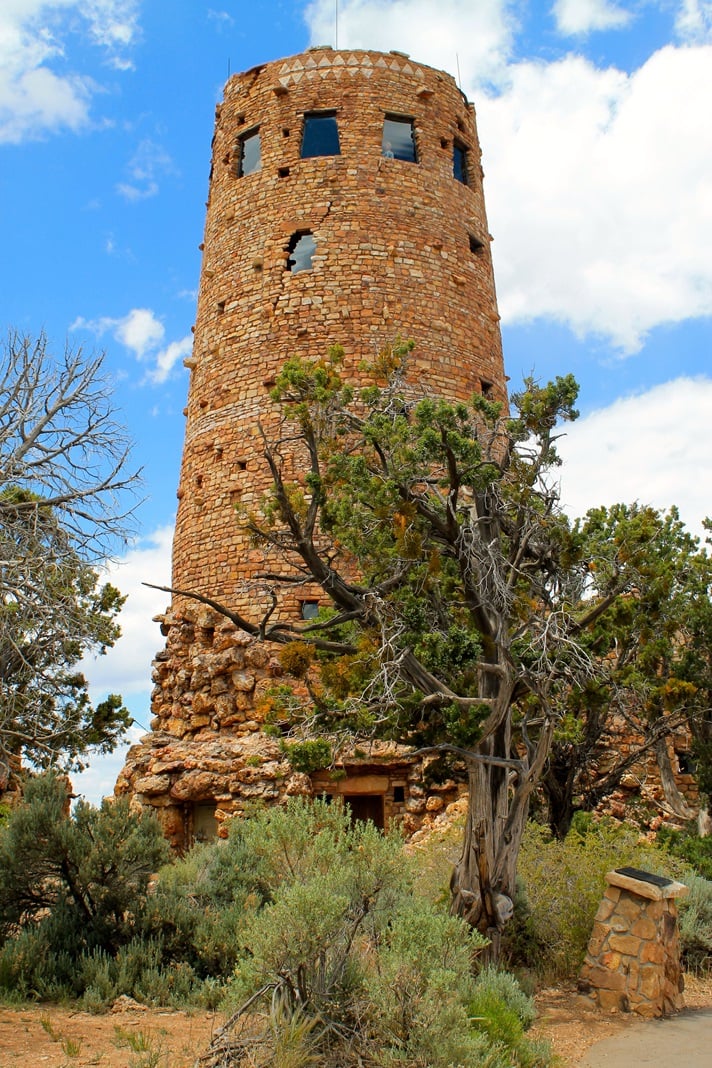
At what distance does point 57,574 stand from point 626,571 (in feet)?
16.5

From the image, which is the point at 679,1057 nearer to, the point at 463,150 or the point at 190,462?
the point at 190,462

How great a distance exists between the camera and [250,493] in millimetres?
14117

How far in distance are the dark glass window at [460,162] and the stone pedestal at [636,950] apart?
44.5 feet

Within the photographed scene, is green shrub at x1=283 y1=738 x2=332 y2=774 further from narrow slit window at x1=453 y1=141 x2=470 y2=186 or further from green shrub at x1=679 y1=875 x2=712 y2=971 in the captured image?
narrow slit window at x1=453 y1=141 x2=470 y2=186

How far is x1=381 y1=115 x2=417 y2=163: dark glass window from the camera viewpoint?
1598 cm

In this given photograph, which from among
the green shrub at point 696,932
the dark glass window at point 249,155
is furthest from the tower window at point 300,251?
the green shrub at point 696,932

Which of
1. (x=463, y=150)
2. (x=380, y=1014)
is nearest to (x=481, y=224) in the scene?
(x=463, y=150)

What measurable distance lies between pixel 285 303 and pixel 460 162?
512 cm

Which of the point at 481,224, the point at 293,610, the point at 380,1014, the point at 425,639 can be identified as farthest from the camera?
the point at 481,224

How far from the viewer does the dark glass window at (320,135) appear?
15.8m

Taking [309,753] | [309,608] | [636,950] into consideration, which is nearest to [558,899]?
[636,950]

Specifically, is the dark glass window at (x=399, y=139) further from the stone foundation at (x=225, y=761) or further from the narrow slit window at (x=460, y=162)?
the stone foundation at (x=225, y=761)

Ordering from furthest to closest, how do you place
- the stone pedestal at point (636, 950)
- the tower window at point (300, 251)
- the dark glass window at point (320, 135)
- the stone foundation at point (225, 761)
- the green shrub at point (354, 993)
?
1. the dark glass window at point (320, 135)
2. the tower window at point (300, 251)
3. the stone foundation at point (225, 761)
4. the stone pedestal at point (636, 950)
5. the green shrub at point (354, 993)

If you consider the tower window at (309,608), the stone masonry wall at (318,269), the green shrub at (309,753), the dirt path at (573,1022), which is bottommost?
the dirt path at (573,1022)
